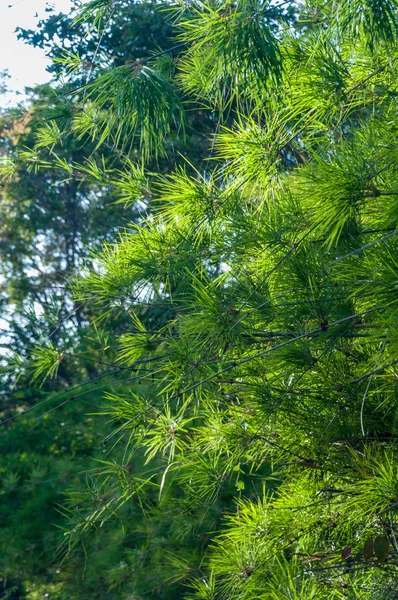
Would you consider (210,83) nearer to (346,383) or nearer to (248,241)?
(248,241)

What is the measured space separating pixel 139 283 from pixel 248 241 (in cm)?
26

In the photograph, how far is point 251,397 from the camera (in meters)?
1.53

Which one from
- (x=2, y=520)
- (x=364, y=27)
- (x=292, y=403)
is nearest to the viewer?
(x=364, y=27)

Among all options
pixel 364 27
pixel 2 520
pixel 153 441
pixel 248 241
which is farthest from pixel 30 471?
pixel 364 27

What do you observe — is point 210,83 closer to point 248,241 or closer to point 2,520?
point 248,241

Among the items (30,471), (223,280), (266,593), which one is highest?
(223,280)

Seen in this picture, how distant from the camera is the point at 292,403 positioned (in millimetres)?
1527

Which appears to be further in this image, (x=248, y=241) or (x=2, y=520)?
(x=2, y=520)

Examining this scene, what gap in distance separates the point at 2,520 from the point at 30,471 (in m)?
0.29

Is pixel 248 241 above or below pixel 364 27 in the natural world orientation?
below

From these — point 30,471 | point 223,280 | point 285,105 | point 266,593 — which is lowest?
point 266,593

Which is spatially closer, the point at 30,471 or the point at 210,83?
the point at 210,83

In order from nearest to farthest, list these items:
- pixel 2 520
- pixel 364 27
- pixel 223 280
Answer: pixel 364 27
pixel 223 280
pixel 2 520

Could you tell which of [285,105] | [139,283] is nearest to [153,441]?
[139,283]
